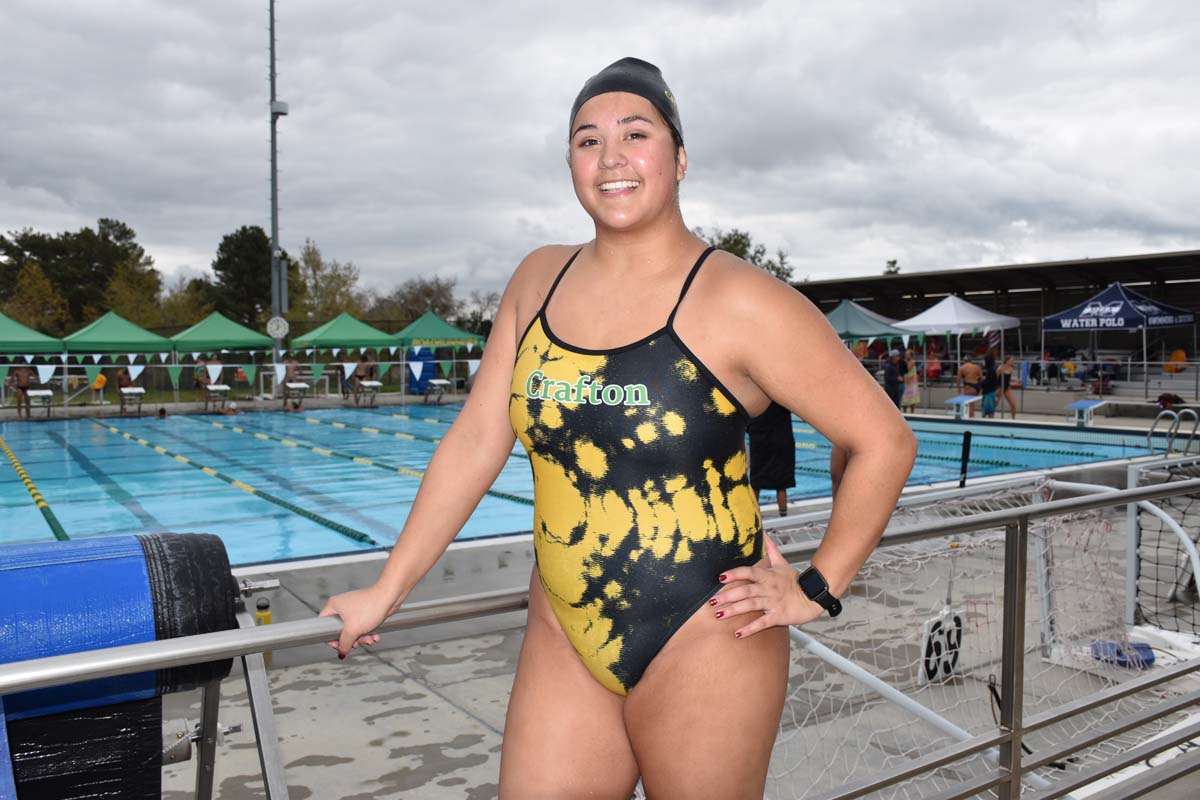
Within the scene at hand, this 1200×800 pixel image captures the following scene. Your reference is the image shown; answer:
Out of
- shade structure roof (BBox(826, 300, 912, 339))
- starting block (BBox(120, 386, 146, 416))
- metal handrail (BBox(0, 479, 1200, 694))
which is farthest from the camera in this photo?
shade structure roof (BBox(826, 300, 912, 339))

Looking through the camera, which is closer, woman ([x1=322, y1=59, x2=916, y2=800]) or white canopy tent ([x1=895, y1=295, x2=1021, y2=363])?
woman ([x1=322, y1=59, x2=916, y2=800])

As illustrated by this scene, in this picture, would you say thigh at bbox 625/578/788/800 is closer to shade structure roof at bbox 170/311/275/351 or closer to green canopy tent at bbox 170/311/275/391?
green canopy tent at bbox 170/311/275/391

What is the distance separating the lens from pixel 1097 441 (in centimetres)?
1655

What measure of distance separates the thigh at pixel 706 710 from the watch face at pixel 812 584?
9cm

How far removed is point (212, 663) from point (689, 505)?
2.84ft

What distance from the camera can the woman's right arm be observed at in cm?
170

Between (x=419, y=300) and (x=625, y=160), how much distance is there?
55029mm

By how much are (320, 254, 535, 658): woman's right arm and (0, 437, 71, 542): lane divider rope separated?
7.61m

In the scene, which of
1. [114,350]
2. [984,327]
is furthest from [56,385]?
[984,327]

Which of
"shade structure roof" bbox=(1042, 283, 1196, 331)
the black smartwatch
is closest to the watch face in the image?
the black smartwatch

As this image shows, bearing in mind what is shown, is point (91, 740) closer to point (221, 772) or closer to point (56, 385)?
point (221, 772)

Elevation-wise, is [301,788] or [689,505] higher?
[689,505]

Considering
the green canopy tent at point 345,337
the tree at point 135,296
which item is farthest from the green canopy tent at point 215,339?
the tree at point 135,296

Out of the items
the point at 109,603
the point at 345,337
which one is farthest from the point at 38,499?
the point at 345,337
